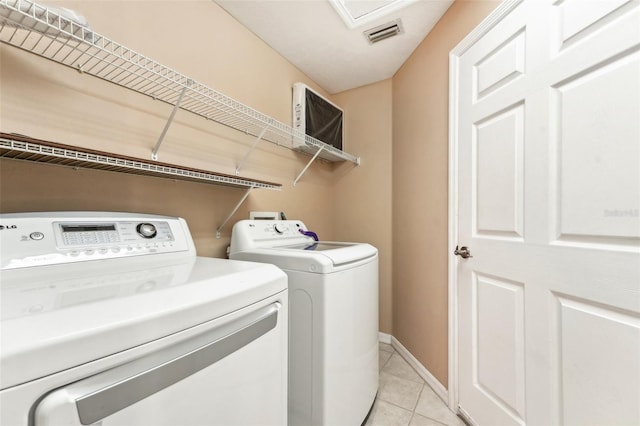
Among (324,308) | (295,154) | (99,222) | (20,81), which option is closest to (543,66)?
(324,308)

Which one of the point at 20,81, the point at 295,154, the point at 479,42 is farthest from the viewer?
the point at 295,154

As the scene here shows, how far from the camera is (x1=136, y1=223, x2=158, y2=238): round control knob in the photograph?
1.08 metres

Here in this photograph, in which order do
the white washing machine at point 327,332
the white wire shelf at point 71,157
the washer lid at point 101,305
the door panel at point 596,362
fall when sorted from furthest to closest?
the white washing machine at point 327,332
the door panel at point 596,362
the white wire shelf at point 71,157
the washer lid at point 101,305

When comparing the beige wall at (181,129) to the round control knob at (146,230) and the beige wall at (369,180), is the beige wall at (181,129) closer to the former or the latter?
the beige wall at (369,180)

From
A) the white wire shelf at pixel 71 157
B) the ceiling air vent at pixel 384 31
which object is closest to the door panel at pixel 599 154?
the ceiling air vent at pixel 384 31

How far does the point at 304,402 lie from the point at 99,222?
44.6 inches

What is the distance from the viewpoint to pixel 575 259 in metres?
0.98

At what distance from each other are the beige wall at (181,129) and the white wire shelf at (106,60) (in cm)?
5

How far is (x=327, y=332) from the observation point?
117 cm

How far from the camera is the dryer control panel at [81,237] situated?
0.79 metres

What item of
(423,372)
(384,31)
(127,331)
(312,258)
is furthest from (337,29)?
(423,372)

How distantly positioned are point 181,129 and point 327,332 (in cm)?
129

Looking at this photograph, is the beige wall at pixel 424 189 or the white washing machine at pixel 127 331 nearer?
the white washing machine at pixel 127 331

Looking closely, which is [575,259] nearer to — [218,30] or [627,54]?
[627,54]
